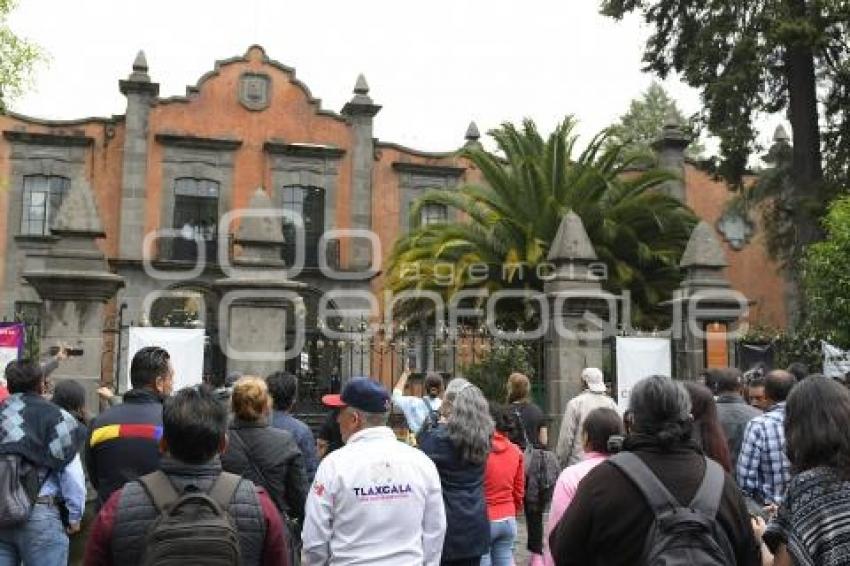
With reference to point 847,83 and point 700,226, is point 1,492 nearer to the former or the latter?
point 700,226

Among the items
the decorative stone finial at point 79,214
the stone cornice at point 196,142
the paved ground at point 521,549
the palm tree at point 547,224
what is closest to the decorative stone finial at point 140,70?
the stone cornice at point 196,142

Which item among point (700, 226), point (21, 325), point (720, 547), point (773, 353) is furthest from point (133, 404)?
→ point (773, 353)

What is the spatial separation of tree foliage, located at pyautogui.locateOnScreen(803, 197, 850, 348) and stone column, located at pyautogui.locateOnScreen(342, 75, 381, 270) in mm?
14849

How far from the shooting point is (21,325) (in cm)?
997

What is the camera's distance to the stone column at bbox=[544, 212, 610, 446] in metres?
11.5

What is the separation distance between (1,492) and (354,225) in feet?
71.1

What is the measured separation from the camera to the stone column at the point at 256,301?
10.8 metres

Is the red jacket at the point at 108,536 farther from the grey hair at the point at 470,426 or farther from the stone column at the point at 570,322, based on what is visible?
the stone column at the point at 570,322

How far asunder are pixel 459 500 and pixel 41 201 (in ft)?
74.1

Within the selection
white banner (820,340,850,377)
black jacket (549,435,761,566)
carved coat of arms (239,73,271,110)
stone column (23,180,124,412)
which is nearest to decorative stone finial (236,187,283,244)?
stone column (23,180,124,412)

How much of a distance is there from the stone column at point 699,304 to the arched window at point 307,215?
15.1 m

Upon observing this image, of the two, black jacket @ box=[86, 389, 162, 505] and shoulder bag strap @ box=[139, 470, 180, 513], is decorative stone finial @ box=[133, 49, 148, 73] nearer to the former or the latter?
black jacket @ box=[86, 389, 162, 505]

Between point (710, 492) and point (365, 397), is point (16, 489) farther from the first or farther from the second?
point (710, 492)

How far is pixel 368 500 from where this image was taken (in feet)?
12.2
